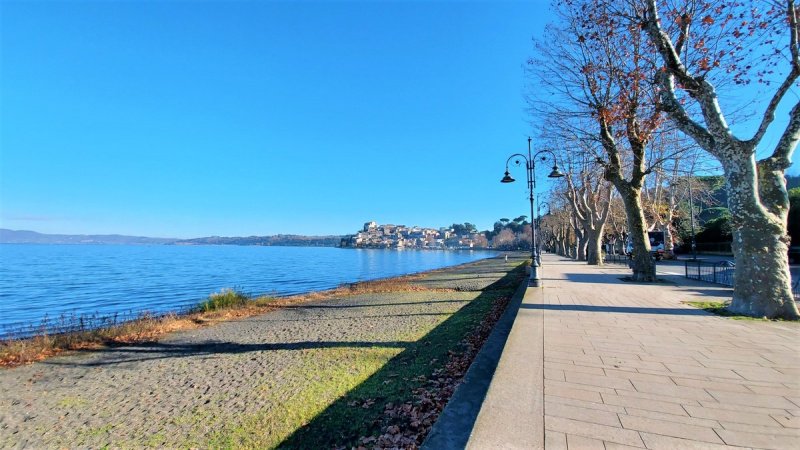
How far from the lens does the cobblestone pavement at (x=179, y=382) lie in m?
4.83

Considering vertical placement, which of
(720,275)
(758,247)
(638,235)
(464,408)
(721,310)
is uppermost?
(638,235)

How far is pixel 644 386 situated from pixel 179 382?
274 inches

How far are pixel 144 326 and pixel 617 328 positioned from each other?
12925 millimetres

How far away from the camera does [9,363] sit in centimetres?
849

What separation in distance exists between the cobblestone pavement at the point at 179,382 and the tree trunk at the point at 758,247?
641 cm

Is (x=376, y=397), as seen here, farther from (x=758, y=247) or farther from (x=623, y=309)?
(x=758, y=247)

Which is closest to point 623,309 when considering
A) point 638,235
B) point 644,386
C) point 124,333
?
point 644,386

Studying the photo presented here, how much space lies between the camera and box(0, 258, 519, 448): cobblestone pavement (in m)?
4.83

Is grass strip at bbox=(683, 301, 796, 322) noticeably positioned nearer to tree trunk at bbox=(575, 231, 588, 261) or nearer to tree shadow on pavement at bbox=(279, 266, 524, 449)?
tree shadow on pavement at bbox=(279, 266, 524, 449)

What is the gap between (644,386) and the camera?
3695 mm

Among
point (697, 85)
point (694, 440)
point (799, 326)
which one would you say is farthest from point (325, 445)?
point (697, 85)

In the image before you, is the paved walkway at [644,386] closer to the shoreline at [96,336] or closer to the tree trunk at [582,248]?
the shoreline at [96,336]

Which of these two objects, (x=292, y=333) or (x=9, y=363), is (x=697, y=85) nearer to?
(x=292, y=333)

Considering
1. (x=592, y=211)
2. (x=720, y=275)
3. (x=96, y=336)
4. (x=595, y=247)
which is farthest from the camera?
(x=592, y=211)
